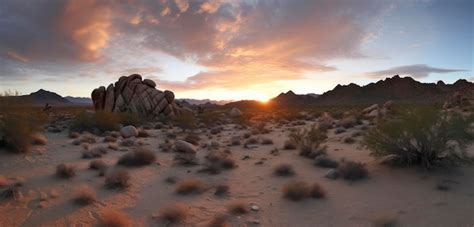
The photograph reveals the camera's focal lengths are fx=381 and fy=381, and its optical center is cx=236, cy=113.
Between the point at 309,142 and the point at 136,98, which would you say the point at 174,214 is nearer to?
the point at 309,142

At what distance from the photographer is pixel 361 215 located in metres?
8.10

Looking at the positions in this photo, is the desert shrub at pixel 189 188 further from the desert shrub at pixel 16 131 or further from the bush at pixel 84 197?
the desert shrub at pixel 16 131

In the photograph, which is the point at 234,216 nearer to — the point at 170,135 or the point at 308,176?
the point at 308,176

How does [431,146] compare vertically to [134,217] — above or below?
above

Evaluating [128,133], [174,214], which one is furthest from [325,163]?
[128,133]

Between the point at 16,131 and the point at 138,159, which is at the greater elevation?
the point at 16,131

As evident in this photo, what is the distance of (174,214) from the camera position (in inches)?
316

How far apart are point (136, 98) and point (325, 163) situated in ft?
86.4

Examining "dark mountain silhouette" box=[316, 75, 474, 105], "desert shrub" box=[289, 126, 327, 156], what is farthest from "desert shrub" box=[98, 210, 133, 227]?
"dark mountain silhouette" box=[316, 75, 474, 105]

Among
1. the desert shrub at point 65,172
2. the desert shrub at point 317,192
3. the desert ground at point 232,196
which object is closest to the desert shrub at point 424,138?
the desert ground at point 232,196

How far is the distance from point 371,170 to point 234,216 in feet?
16.2

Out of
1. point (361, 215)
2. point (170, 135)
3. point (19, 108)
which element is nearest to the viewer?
point (361, 215)

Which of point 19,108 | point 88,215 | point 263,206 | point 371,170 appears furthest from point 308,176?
point 19,108

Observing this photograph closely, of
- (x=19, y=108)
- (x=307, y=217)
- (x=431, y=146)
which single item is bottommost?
(x=307, y=217)
